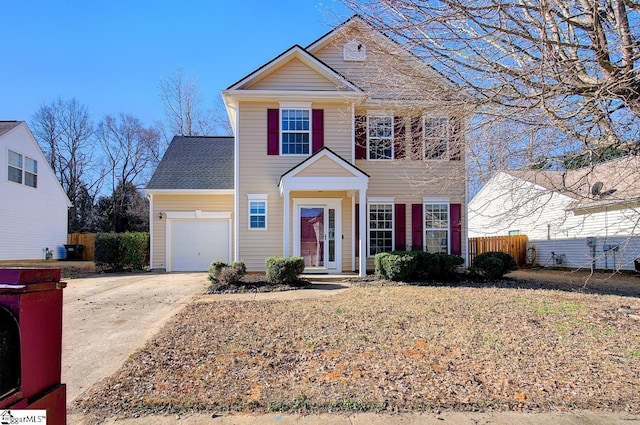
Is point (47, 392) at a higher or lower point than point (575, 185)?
lower

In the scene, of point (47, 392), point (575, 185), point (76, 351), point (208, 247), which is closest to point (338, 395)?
point (47, 392)

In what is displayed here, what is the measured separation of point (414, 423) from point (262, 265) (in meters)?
10.1

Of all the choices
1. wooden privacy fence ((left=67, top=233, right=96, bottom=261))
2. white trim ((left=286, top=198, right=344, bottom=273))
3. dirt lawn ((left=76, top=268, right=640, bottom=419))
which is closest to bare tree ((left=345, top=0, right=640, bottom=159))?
dirt lawn ((left=76, top=268, right=640, bottom=419))

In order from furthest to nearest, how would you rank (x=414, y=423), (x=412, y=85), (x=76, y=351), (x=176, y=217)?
(x=176, y=217), (x=412, y=85), (x=76, y=351), (x=414, y=423)

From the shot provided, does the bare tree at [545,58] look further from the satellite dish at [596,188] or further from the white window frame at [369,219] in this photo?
the white window frame at [369,219]

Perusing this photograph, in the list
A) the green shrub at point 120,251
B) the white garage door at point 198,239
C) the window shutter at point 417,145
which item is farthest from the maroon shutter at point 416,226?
the green shrub at point 120,251

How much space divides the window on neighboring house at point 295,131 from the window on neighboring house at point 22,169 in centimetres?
1228

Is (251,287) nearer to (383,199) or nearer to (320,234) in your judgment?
(320,234)

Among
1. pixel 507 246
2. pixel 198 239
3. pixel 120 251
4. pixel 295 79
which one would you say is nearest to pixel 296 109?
pixel 295 79

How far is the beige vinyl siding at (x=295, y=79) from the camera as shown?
13258mm

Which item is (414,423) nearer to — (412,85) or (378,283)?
(412,85)

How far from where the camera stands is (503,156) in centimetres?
612

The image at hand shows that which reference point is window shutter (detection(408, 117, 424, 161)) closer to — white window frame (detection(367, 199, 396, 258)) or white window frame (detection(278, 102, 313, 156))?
white window frame (detection(367, 199, 396, 258))

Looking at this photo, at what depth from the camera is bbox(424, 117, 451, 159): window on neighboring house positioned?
6.77 metres
